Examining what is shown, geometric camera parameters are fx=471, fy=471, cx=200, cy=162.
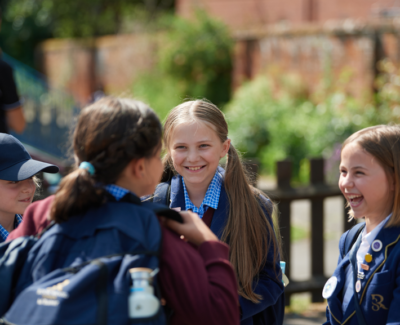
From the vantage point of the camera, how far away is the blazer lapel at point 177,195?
2.22m

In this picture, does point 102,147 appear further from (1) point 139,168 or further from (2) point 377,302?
(2) point 377,302

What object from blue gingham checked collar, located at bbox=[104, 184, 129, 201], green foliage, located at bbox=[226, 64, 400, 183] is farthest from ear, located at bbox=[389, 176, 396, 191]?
green foliage, located at bbox=[226, 64, 400, 183]

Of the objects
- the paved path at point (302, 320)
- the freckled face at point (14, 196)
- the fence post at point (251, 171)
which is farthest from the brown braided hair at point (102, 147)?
the paved path at point (302, 320)

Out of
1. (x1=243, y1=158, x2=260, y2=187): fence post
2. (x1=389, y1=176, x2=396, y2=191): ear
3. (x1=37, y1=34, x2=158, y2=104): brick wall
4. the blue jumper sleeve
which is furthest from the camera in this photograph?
(x1=37, y1=34, x2=158, y2=104): brick wall

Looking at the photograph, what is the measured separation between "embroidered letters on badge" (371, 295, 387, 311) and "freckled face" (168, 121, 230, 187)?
880 millimetres

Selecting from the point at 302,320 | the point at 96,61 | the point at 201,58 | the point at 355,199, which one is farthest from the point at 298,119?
the point at 96,61

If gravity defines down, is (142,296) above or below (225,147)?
below

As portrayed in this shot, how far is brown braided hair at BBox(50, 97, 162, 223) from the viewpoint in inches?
52.3

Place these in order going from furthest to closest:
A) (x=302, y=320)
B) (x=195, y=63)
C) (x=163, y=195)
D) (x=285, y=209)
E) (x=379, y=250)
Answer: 1. (x=195, y=63)
2. (x=285, y=209)
3. (x=302, y=320)
4. (x=163, y=195)
5. (x=379, y=250)

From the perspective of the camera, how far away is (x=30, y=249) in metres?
1.38

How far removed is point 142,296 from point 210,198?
3.33 ft

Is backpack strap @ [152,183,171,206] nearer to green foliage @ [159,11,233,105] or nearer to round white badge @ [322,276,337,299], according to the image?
round white badge @ [322,276,337,299]

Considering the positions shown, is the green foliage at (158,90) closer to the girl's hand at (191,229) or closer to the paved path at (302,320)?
the paved path at (302,320)

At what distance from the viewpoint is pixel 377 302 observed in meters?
1.78
